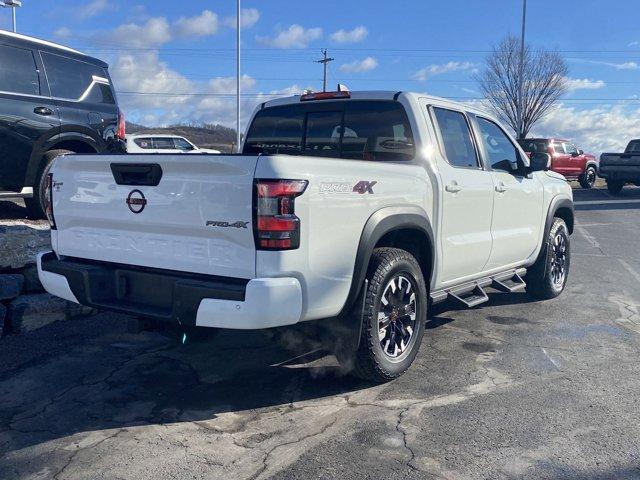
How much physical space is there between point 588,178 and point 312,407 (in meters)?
24.5

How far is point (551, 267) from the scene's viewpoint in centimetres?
684

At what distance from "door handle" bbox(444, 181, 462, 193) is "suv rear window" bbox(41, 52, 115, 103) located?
4743mm

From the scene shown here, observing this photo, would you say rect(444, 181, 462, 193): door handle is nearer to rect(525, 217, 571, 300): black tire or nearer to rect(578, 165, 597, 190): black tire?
rect(525, 217, 571, 300): black tire

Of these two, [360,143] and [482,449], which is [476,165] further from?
[482,449]

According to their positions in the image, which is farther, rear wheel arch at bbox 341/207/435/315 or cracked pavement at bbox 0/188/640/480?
rear wheel arch at bbox 341/207/435/315

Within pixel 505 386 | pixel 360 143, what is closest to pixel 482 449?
pixel 505 386

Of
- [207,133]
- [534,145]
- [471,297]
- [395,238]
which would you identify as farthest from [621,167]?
[207,133]

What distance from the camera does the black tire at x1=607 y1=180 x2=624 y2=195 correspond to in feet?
72.7

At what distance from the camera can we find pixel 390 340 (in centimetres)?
435

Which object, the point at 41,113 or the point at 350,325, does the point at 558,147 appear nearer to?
the point at 41,113

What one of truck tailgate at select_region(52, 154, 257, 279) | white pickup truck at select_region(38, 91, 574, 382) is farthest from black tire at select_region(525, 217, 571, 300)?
truck tailgate at select_region(52, 154, 257, 279)

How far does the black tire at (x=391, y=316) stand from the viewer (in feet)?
13.2

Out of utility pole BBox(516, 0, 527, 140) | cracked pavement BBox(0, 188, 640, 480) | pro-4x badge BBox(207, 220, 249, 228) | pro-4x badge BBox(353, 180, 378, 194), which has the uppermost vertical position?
utility pole BBox(516, 0, 527, 140)

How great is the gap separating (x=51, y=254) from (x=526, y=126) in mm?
36632
